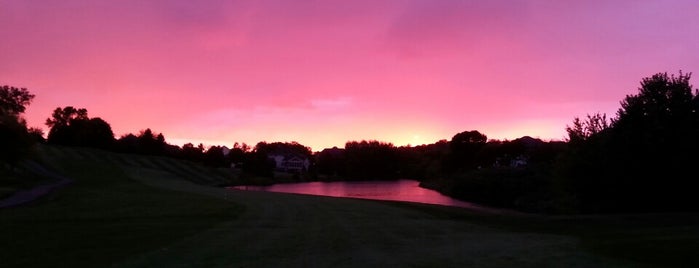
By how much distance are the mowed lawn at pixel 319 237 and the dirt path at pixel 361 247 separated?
1.0 inches

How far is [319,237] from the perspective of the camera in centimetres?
1697

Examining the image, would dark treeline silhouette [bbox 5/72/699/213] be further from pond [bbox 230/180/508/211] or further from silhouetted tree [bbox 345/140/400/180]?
silhouetted tree [bbox 345/140/400/180]

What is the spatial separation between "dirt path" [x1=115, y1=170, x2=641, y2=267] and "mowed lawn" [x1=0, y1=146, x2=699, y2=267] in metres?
0.03

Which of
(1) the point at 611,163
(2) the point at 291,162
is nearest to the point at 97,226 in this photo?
(1) the point at 611,163

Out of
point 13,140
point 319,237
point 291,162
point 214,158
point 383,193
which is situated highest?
point 291,162

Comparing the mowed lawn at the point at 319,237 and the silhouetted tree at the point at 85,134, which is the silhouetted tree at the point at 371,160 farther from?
the mowed lawn at the point at 319,237

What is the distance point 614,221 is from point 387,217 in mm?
8589

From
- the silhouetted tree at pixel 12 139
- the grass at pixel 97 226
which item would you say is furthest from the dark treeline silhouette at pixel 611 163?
the grass at pixel 97 226

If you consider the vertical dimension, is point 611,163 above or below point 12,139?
below

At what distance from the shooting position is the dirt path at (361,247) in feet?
39.8

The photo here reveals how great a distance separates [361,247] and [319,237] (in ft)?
7.91

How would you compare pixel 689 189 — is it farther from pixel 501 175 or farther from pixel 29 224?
pixel 501 175

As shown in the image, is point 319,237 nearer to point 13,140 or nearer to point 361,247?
point 361,247

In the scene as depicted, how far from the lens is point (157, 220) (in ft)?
72.7
